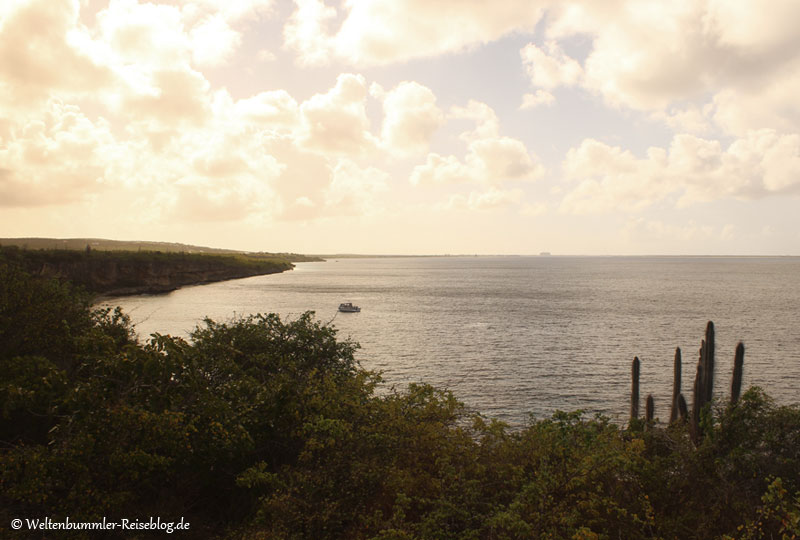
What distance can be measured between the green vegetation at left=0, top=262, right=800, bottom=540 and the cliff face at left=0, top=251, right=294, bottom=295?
3365 inches

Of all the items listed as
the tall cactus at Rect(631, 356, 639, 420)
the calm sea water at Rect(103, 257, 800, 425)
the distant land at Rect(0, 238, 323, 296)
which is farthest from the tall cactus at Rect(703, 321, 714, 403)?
the distant land at Rect(0, 238, 323, 296)

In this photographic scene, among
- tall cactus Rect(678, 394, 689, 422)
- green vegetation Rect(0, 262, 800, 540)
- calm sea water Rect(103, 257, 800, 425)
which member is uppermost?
green vegetation Rect(0, 262, 800, 540)

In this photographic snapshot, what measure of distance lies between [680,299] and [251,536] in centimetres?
11270

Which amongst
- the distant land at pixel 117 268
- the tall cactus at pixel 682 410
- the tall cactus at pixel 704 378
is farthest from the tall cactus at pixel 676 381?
the distant land at pixel 117 268

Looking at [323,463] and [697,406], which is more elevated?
[323,463]

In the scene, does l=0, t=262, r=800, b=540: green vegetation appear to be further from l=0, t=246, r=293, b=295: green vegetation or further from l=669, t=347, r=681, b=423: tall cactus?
l=0, t=246, r=293, b=295: green vegetation

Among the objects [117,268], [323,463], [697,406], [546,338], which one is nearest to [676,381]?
[697,406]

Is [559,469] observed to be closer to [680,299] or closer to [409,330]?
[409,330]

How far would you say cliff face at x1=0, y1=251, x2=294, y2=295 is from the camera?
340ft

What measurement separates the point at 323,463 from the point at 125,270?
431ft

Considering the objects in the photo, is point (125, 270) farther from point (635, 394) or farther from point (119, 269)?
point (635, 394)

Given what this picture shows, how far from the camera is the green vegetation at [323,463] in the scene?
10875 mm

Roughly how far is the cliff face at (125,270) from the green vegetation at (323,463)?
8548cm

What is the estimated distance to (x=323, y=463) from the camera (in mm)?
13547
